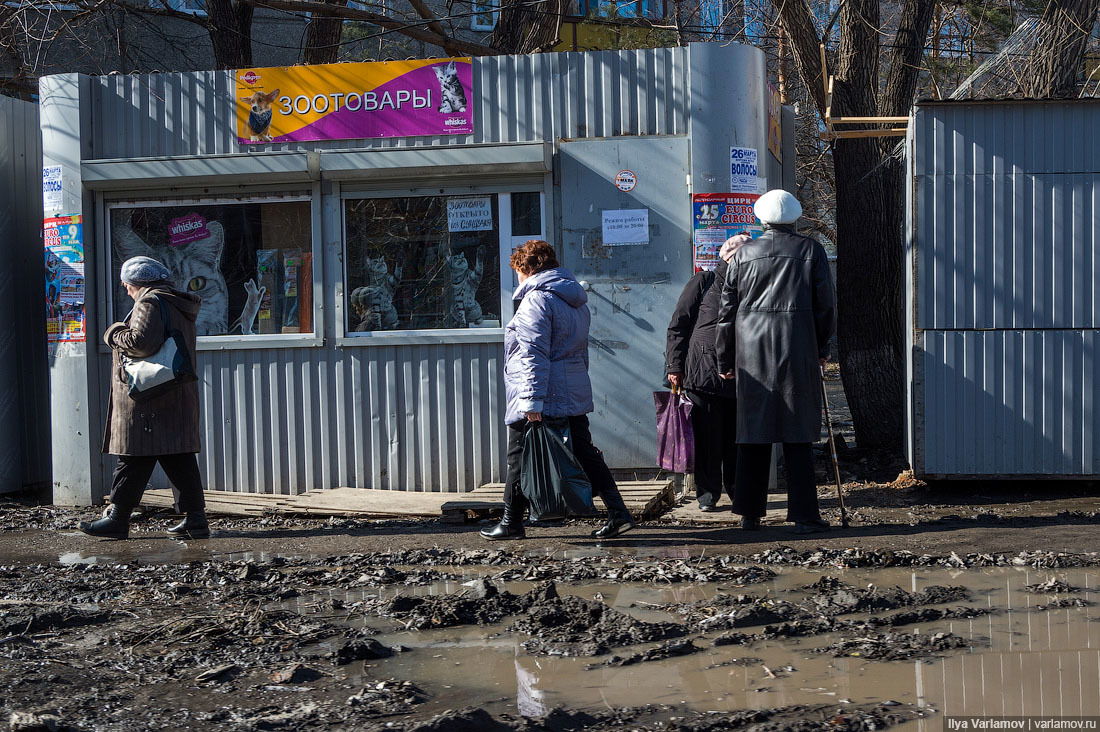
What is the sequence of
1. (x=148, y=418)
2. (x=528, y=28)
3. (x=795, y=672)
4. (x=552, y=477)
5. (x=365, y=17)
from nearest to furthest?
(x=795, y=672) < (x=552, y=477) < (x=148, y=418) < (x=365, y=17) < (x=528, y=28)

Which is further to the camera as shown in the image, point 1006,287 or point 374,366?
A: point 374,366

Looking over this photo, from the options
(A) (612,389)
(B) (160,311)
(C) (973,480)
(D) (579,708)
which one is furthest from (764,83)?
(D) (579,708)

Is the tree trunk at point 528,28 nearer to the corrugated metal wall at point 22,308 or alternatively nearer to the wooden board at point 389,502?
the corrugated metal wall at point 22,308

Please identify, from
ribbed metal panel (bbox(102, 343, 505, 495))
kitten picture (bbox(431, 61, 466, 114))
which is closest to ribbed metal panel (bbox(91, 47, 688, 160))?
kitten picture (bbox(431, 61, 466, 114))

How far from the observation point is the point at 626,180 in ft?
26.0

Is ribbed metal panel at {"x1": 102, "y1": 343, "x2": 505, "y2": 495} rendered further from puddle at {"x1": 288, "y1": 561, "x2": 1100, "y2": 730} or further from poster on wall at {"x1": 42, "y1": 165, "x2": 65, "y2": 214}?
puddle at {"x1": 288, "y1": 561, "x2": 1100, "y2": 730}

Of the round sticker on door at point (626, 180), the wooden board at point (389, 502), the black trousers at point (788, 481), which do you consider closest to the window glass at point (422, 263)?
the round sticker on door at point (626, 180)

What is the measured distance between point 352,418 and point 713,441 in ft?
9.37

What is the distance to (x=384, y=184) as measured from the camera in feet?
27.2

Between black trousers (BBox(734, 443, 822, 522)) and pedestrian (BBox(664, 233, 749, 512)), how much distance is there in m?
0.36

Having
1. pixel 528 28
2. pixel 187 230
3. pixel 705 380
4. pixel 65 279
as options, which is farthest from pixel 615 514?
pixel 528 28

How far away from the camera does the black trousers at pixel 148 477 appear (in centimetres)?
701

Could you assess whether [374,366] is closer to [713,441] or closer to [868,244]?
[713,441]

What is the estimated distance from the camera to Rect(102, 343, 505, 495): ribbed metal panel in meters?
8.14
